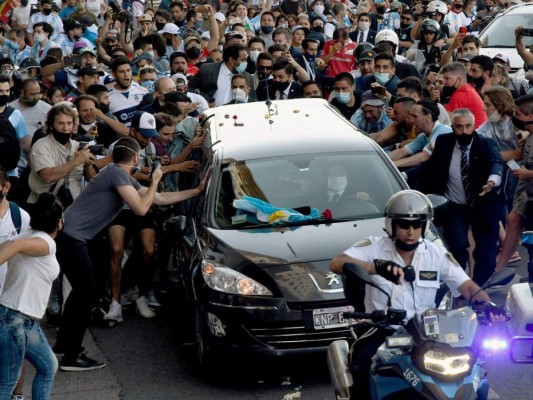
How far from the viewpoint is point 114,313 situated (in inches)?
416

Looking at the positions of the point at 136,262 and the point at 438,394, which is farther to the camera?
the point at 136,262

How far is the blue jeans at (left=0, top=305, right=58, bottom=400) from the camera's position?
23.9ft

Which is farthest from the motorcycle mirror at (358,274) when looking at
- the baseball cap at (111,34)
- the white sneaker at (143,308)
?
the baseball cap at (111,34)

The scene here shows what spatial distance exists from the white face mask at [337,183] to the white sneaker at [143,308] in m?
2.34

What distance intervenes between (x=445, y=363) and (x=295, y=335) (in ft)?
10.3

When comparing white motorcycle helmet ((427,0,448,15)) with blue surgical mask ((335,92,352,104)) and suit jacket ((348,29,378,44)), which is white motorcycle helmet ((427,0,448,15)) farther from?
blue surgical mask ((335,92,352,104))

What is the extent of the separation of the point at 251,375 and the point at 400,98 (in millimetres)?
3929

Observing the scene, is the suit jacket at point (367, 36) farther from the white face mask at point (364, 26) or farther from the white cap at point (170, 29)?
the white cap at point (170, 29)

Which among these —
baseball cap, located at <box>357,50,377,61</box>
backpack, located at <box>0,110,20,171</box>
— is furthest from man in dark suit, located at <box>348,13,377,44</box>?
backpack, located at <box>0,110,20,171</box>

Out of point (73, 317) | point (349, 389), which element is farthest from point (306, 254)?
point (349, 389)

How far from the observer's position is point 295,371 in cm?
888

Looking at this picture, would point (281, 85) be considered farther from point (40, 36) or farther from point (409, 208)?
point (409, 208)

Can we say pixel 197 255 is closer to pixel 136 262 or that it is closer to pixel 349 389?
pixel 136 262

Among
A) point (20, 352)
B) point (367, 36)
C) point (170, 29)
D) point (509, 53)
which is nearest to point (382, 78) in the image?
point (509, 53)
